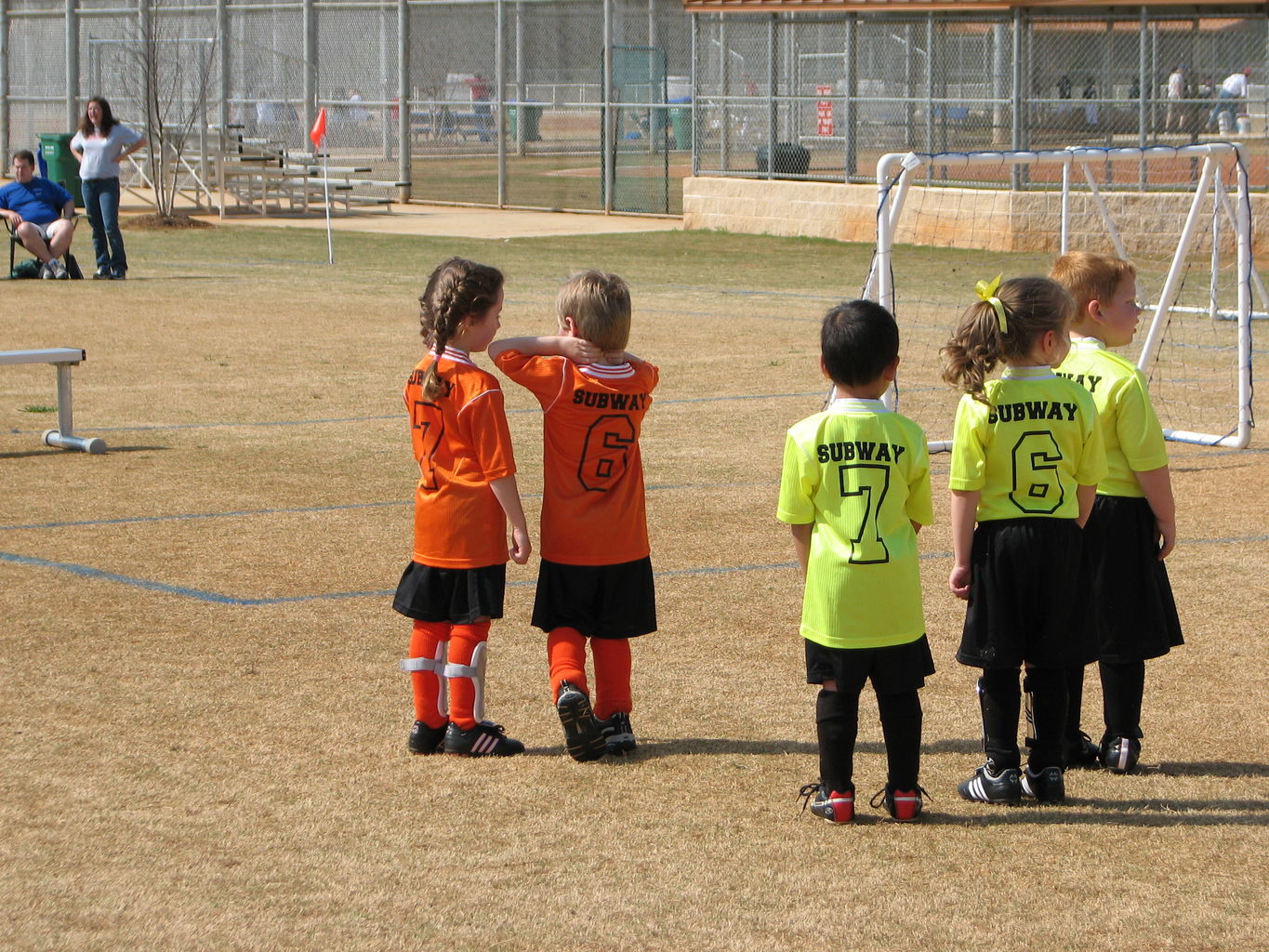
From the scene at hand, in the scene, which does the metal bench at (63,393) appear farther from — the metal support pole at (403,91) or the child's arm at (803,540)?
the metal support pole at (403,91)

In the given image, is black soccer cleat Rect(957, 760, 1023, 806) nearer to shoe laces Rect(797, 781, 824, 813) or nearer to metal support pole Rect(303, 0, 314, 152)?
shoe laces Rect(797, 781, 824, 813)

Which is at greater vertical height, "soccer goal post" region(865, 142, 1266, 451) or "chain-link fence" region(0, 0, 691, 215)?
"chain-link fence" region(0, 0, 691, 215)

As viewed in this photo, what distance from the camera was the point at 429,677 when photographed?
5066 millimetres

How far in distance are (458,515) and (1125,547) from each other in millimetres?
1863

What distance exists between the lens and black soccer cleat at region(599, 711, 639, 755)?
5.07m

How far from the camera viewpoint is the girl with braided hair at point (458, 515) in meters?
4.91

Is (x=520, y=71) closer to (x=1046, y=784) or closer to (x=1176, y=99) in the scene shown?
(x=1176, y=99)

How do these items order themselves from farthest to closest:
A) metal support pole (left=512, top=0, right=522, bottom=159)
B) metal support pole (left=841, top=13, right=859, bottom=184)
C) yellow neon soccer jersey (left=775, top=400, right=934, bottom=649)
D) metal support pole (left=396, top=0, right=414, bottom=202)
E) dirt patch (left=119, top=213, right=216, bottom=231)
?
1. metal support pole (left=396, top=0, right=414, bottom=202)
2. metal support pole (left=512, top=0, right=522, bottom=159)
3. dirt patch (left=119, top=213, right=216, bottom=231)
4. metal support pole (left=841, top=13, right=859, bottom=184)
5. yellow neon soccer jersey (left=775, top=400, right=934, bottom=649)

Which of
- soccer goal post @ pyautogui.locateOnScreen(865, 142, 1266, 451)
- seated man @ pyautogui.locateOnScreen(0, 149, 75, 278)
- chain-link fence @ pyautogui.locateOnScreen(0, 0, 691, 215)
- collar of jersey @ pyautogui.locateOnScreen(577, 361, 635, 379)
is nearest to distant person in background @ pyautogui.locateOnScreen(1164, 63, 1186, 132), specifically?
soccer goal post @ pyautogui.locateOnScreen(865, 142, 1266, 451)

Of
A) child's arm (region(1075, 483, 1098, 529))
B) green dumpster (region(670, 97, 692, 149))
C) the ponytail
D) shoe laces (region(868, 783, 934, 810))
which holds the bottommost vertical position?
shoe laces (region(868, 783, 934, 810))

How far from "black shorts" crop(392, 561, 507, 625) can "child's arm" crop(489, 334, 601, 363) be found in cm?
62

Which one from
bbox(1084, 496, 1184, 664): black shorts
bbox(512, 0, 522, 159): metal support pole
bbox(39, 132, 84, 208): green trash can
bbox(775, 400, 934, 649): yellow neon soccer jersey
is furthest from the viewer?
bbox(512, 0, 522, 159): metal support pole

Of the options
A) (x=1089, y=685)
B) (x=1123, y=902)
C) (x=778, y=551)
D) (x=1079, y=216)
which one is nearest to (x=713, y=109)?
(x=1079, y=216)

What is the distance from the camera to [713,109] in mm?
27938
